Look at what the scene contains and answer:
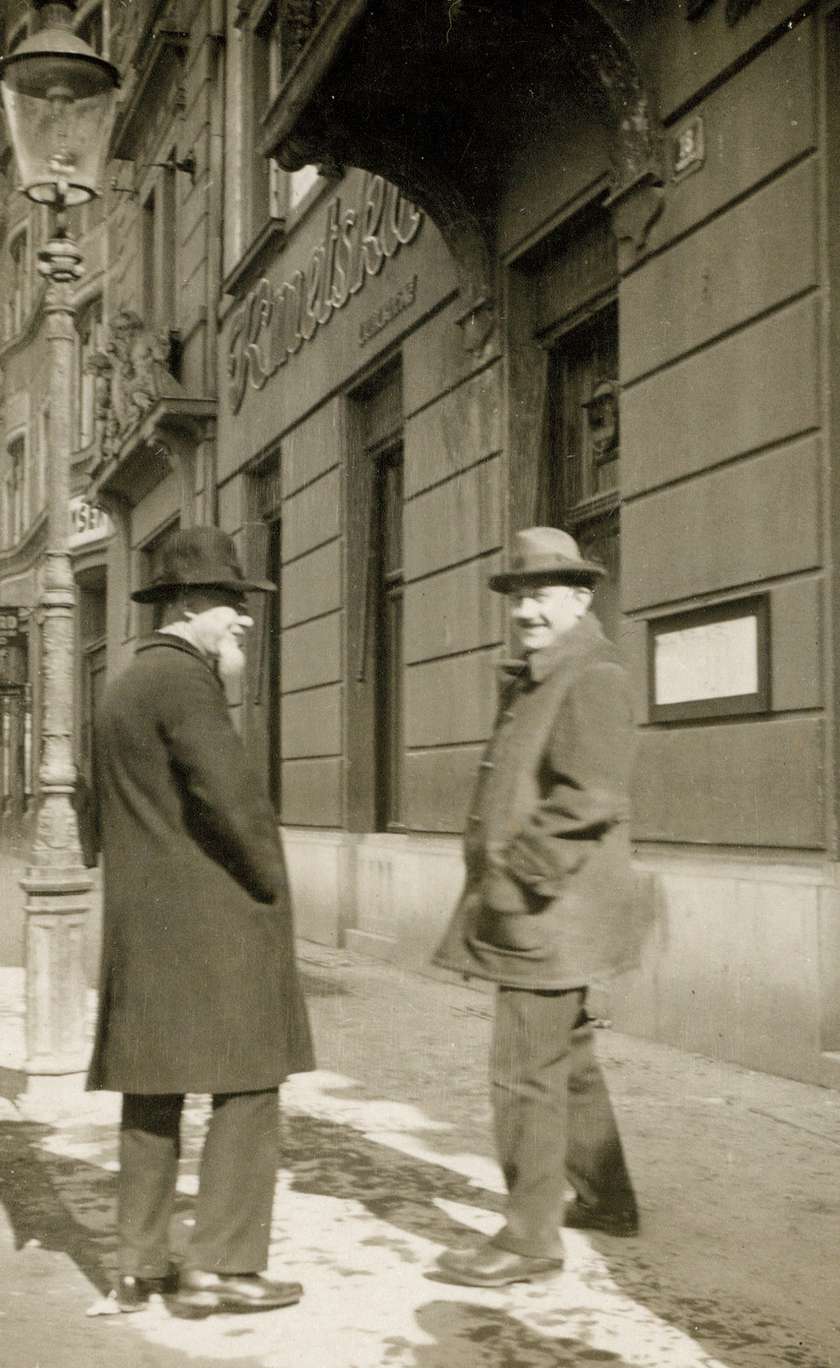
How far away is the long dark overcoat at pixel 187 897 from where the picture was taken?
378 centimetres

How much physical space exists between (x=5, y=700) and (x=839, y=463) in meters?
27.1

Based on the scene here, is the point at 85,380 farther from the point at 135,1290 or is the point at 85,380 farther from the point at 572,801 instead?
the point at 135,1290

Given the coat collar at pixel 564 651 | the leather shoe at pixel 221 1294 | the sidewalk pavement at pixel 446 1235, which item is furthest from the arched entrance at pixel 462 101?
the leather shoe at pixel 221 1294

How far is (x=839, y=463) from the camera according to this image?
21.5 feet

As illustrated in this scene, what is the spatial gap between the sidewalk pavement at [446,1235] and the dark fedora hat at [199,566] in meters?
1.69

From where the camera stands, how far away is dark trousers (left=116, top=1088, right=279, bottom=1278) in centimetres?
381

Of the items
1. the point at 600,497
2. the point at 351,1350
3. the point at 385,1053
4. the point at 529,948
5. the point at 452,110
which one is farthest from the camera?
the point at 452,110

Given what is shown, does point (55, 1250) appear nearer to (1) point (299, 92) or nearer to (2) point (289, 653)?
(1) point (299, 92)

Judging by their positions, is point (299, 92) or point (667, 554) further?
point (299, 92)

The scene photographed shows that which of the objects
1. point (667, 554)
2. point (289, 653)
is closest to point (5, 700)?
point (289, 653)

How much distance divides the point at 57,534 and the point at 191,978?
3525 mm

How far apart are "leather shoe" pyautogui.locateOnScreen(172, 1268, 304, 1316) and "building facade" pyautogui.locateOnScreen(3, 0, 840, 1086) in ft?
10.1

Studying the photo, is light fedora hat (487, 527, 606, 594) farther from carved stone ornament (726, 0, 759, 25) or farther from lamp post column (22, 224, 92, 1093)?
carved stone ornament (726, 0, 759, 25)

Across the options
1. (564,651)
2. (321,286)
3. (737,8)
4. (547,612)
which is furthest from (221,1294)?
(321,286)
